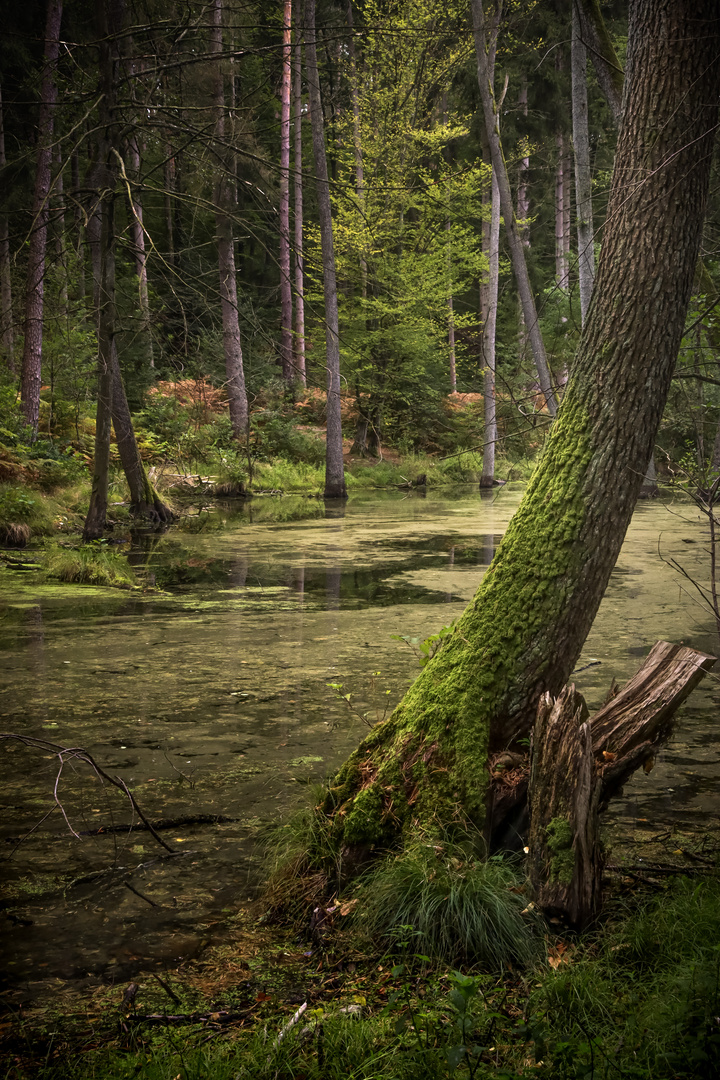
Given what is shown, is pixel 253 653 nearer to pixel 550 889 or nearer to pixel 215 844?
pixel 215 844

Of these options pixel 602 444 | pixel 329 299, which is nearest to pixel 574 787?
pixel 602 444

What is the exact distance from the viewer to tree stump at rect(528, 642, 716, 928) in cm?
281

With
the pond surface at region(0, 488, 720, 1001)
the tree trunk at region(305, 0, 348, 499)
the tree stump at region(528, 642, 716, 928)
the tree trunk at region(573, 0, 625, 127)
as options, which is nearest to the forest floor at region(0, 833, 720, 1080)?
the tree stump at region(528, 642, 716, 928)

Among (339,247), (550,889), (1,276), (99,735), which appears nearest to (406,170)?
(339,247)

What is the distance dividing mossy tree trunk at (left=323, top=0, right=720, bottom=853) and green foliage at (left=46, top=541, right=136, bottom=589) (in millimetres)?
6986

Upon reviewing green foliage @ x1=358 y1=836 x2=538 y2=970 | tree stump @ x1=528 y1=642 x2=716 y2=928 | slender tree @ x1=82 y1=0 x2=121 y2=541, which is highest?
slender tree @ x1=82 y1=0 x2=121 y2=541

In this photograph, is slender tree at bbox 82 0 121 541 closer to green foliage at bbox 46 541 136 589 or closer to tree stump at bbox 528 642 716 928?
green foliage at bbox 46 541 136 589

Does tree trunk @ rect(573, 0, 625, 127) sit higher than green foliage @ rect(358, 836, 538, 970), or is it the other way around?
tree trunk @ rect(573, 0, 625, 127)

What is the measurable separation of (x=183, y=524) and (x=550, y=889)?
13.5 meters

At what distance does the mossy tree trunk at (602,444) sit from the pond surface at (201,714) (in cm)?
53

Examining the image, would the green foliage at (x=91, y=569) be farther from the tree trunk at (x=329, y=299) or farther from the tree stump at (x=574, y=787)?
the tree trunk at (x=329, y=299)

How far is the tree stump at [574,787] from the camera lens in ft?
9.23

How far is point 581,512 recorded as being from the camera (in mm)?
3426

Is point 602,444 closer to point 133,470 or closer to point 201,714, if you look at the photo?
point 201,714
